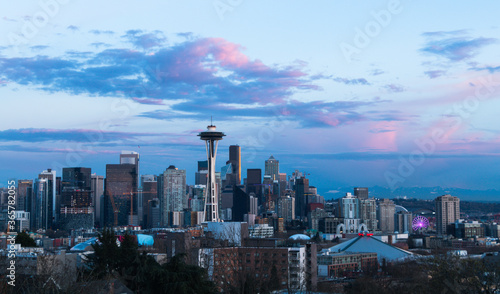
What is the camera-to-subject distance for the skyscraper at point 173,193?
136m

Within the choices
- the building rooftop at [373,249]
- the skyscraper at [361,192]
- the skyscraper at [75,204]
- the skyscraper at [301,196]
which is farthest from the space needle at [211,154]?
the skyscraper at [361,192]

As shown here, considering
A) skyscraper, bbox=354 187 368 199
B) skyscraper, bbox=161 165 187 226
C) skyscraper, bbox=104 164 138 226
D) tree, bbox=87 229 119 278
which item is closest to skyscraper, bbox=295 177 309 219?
skyscraper, bbox=354 187 368 199

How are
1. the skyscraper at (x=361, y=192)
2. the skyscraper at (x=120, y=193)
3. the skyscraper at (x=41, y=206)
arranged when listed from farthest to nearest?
1. the skyscraper at (x=361, y=192)
2. the skyscraper at (x=120, y=193)
3. the skyscraper at (x=41, y=206)

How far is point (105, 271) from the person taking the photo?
2142 centimetres

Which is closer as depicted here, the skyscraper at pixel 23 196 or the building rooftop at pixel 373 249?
the building rooftop at pixel 373 249

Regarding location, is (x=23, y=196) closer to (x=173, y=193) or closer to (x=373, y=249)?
(x=173, y=193)

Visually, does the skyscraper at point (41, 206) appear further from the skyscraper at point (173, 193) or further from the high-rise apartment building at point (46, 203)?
the skyscraper at point (173, 193)

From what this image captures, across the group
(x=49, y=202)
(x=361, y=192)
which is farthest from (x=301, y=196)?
(x=49, y=202)

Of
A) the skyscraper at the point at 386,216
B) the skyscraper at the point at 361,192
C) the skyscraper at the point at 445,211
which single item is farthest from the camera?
the skyscraper at the point at 361,192

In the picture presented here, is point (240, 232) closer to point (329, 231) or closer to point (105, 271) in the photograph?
point (105, 271)

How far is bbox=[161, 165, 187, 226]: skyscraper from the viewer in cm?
13562

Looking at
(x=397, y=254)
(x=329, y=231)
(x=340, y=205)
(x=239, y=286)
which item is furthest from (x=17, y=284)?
(x=340, y=205)

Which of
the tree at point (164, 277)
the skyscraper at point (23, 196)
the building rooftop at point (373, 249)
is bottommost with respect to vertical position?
the building rooftop at point (373, 249)

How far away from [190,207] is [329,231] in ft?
126
